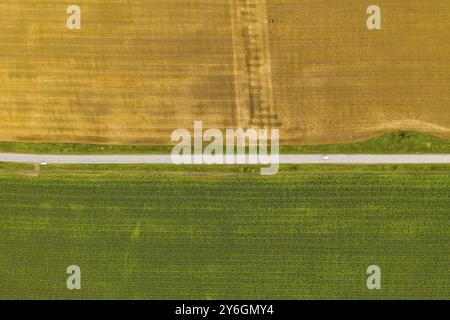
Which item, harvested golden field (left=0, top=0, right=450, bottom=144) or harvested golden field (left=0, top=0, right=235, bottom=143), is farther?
harvested golden field (left=0, top=0, right=235, bottom=143)

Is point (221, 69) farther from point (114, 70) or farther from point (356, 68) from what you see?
point (356, 68)

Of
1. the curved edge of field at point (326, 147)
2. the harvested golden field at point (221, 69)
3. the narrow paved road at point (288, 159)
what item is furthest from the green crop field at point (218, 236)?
the harvested golden field at point (221, 69)

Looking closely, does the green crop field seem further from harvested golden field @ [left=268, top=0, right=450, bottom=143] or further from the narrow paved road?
harvested golden field @ [left=268, top=0, right=450, bottom=143]

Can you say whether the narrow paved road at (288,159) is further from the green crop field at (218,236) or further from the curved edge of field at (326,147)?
the green crop field at (218,236)

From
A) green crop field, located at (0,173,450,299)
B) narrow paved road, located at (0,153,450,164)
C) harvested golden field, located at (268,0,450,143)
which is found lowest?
green crop field, located at (0,173,450,299)

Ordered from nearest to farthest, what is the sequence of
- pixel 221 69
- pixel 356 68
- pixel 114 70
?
1. pixel 356 68
2. pixel 221 69
3. pixel 114 70

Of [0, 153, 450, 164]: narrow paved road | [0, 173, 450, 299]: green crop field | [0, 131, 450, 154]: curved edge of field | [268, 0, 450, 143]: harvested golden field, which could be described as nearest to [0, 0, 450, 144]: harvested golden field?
[268, 0, 450, 143]: harvested golden field

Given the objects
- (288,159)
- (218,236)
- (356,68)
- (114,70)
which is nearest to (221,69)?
(114,70)

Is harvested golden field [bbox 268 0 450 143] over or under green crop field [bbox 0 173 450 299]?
over
